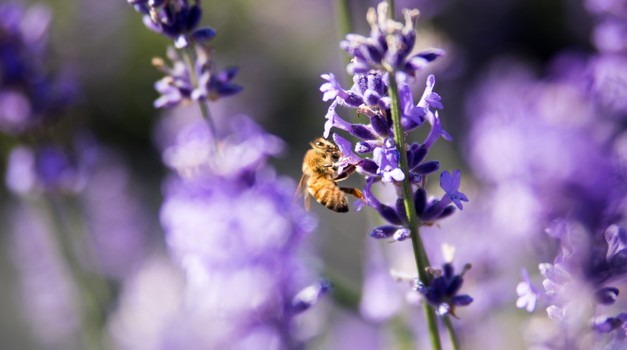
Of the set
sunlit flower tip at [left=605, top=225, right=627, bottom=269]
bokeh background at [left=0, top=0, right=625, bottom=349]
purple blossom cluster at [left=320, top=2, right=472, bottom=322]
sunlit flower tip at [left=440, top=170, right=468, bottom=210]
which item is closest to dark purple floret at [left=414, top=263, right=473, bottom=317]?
purple blossom cluster at [left=320, top=2, right=472, bottom=322]

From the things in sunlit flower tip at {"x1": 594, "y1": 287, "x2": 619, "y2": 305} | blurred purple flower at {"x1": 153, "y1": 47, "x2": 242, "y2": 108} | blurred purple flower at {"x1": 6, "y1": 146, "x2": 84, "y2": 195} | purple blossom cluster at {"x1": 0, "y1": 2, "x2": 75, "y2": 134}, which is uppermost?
purple blossom cluster at {"x1": 0, "y1": 2, "x2": 75, "y2": 134}

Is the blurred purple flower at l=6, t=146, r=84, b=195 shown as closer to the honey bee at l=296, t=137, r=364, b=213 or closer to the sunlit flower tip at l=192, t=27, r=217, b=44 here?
the honey bee at l=296, t=137, r=364, b=213

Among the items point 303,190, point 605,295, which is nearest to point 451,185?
point 605,295

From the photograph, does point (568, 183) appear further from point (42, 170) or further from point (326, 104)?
point (326, 104)

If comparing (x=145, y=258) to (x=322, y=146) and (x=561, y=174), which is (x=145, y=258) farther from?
(x=561, y=174)

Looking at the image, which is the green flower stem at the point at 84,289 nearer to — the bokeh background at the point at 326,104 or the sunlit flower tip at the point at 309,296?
the bokeh background at the point at 326,104

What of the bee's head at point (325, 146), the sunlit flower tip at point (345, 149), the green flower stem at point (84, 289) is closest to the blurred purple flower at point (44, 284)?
the green flower stem at point (84, 289)

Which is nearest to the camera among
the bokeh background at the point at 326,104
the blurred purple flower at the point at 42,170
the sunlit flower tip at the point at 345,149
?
the sunlit flower tip at the point at 345,149
